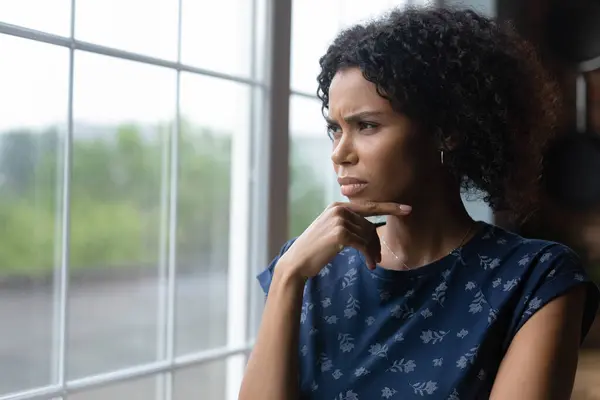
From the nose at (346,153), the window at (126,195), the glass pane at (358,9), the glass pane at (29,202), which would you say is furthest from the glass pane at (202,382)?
the glass pane at (358,9)

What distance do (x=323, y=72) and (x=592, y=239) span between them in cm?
156

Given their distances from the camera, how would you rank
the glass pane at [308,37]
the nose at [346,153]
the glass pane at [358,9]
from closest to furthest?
the nose at [346,153] < the glass pane at [308,37] < the glass pane at [358,9]

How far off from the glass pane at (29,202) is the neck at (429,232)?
2.09 ft

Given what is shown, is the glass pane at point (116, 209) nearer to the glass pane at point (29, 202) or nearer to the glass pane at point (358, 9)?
the glass pane at point (29, 202)

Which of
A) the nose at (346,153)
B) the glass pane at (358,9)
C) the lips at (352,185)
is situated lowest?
the lips at (352,185)

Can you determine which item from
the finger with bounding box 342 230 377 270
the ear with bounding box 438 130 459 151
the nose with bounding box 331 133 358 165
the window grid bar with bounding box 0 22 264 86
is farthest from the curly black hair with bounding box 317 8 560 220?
the window grid bar with bounding box 0 22 264 86

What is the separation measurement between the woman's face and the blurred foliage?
1.50 feet

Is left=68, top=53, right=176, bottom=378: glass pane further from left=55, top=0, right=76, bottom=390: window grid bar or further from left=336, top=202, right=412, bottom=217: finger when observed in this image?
left=336, top=202, right=412, bottom=217: finger

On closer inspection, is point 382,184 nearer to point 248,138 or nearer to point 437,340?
point 437,340

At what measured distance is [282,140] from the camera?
1840 mm

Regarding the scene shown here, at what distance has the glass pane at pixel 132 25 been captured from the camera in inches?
54.9

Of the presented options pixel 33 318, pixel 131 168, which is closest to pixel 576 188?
pixel 131 168

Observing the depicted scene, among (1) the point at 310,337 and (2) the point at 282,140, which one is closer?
(1) the point at 310,337

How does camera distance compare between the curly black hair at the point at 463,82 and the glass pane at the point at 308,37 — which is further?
the glass pane at the point at 308,37
